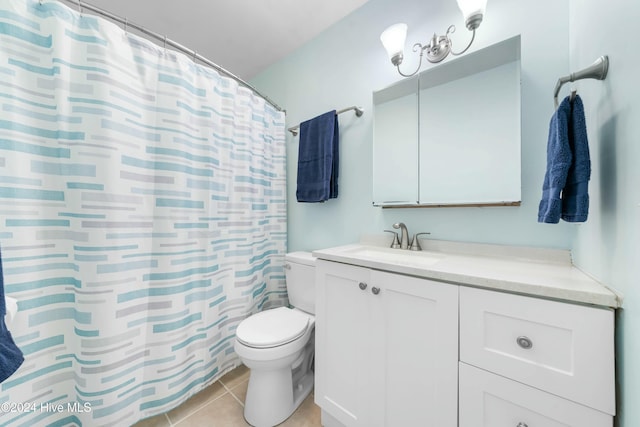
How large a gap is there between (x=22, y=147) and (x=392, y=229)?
1.67 meters

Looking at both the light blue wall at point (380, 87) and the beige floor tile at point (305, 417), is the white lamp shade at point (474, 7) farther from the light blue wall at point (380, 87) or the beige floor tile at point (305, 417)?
the beige floor tile at point (305, 417)

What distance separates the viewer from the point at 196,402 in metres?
1.30

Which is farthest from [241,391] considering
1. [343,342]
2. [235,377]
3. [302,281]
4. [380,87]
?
[380,87]

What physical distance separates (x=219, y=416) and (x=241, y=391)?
19 cm

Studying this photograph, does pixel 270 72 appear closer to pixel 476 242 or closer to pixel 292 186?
pixel 292 186

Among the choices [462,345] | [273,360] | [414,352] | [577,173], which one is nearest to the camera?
[577,173]

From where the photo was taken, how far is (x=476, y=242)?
1.10m

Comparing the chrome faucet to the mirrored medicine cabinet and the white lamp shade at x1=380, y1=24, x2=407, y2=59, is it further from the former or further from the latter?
the white lamp shade at x1=380, y1=24, x2=407, y2=59

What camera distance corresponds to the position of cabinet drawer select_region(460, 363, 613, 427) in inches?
22.4

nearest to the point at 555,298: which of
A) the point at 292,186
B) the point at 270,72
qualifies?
the point at 292,186

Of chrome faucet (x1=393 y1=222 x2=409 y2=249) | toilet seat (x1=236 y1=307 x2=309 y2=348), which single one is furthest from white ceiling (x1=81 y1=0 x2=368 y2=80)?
toilet seat (x1=236 y1=307 x2=309 y2=348)

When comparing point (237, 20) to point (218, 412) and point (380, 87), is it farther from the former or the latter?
point (218, 412)

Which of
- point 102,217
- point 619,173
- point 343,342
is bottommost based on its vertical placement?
point 343,342

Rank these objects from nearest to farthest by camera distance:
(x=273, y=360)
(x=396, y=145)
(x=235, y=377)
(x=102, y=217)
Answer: (x=102, y=217) < (x=273, y=360) < (x=396, y=145) < (x=235, y=377)
